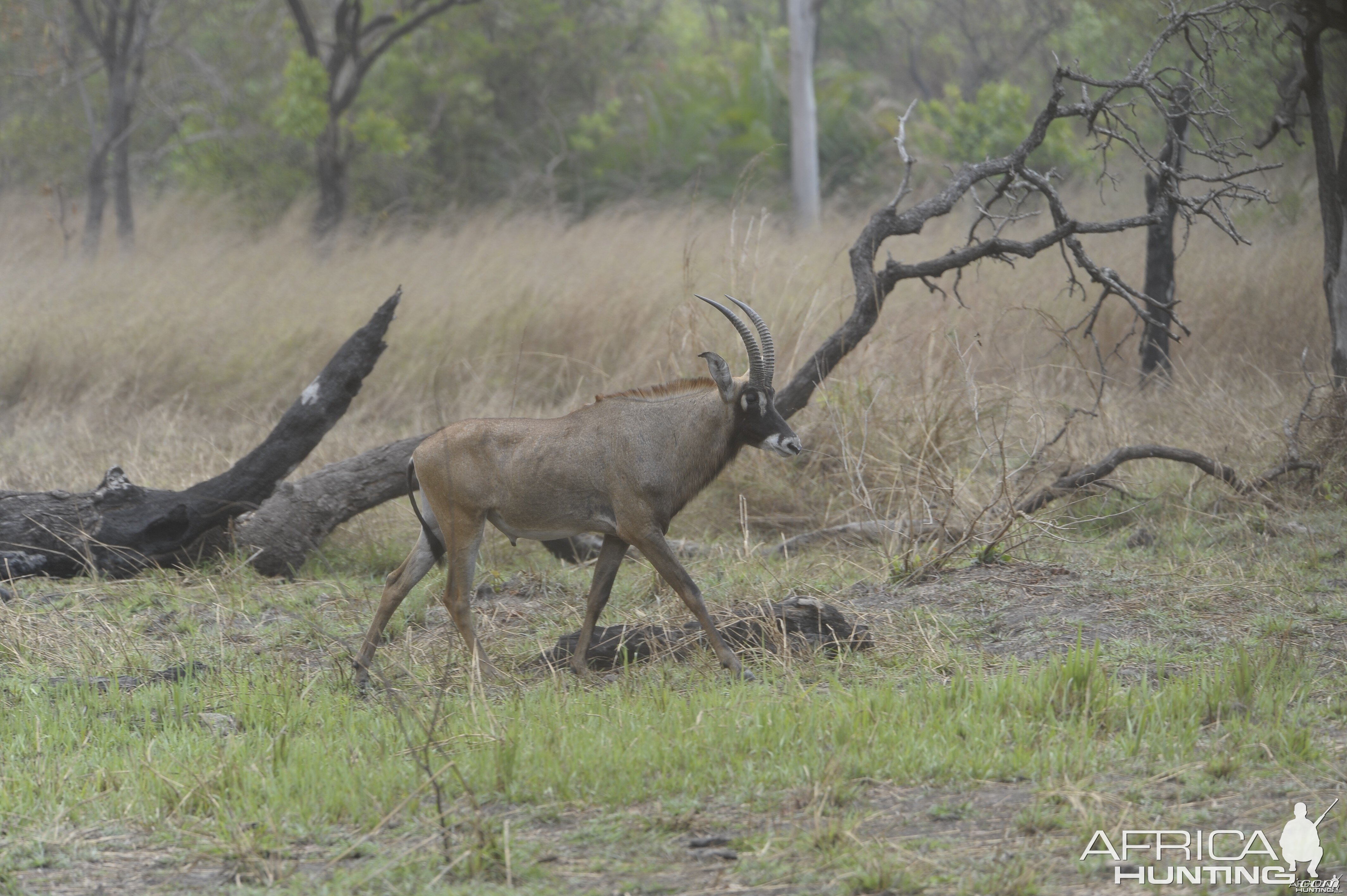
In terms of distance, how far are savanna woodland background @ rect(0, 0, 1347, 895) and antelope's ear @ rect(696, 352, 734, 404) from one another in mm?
1101

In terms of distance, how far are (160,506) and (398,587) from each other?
2471mm

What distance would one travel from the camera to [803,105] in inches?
828

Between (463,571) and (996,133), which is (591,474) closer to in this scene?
(463,571)

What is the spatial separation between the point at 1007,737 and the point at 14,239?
54.7ft

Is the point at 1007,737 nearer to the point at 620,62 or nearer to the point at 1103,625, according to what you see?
the point at 1103,625

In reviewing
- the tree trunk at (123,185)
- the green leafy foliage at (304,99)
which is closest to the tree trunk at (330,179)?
the green leafy foliage at (304,99)

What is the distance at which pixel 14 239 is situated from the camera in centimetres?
1716

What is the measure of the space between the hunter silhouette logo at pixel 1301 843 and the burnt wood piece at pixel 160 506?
5285 millimetres

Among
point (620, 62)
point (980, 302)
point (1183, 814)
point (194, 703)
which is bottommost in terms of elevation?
point (194, 703)

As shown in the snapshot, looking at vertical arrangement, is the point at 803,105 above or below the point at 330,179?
above

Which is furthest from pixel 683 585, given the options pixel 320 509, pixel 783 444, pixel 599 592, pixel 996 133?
pixel 996 133

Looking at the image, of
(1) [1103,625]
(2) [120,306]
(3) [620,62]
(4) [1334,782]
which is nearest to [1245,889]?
(4) [1334,782]

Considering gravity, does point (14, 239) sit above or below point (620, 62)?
below

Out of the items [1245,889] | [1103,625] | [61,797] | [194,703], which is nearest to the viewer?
[1245,889]
